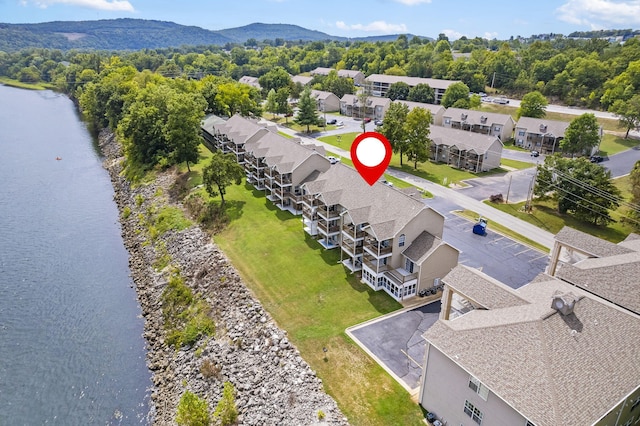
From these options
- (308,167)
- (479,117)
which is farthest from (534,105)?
(308,167)

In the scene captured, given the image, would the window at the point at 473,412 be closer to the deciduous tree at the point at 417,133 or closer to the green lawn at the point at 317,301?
the green lawn at the point at 317,301

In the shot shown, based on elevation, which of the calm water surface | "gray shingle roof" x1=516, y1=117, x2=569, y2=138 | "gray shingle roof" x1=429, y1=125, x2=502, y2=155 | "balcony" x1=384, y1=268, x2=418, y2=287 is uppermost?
"gray shingle roof" x1=516, y1=117, x2=569, y2=138

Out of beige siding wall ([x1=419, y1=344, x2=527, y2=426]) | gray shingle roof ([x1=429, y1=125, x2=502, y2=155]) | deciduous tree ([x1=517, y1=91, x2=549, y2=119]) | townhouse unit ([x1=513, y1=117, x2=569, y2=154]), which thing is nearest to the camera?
beige siding wall ([x1=419, y1=344, x2=527, y2=426])

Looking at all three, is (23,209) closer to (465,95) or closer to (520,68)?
(465,95)

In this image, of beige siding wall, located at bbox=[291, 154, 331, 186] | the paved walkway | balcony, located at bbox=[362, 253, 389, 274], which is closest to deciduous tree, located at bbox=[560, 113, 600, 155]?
the paved walkway

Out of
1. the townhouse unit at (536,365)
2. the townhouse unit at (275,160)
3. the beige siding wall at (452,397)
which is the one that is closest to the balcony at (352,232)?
the townhouse unit at (275,160)

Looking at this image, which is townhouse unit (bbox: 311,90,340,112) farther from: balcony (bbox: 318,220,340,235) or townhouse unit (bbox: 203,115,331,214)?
balcony (bbox: 318,220,340,235)

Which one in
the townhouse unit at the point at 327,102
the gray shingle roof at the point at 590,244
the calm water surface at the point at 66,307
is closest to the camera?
the calm water surface at the point at 66,307
